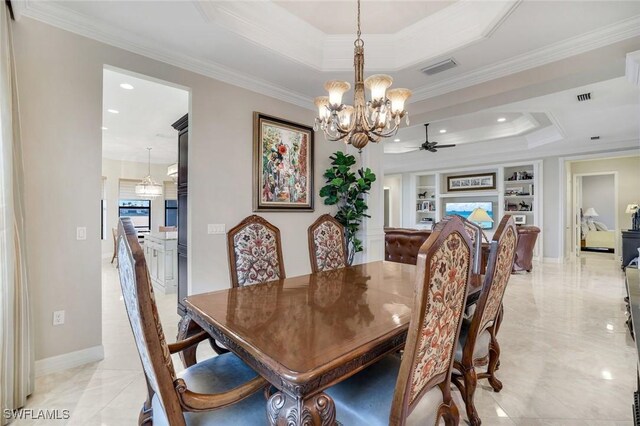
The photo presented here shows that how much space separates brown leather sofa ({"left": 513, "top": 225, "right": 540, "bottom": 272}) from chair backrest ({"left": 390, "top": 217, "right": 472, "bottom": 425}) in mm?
5555

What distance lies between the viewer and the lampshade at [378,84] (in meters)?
2.10

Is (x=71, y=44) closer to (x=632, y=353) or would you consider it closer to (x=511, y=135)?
(x=632, y=353)

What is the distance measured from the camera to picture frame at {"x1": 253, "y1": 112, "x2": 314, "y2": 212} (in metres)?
3.38

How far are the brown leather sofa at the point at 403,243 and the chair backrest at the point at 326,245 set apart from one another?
199 cm

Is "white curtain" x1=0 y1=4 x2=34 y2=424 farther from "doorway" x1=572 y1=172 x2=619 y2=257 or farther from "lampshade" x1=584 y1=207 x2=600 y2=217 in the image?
"lampshade" x1=584 y1=207 x2=600 y2=217

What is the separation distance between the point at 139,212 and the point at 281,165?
641 centimetres

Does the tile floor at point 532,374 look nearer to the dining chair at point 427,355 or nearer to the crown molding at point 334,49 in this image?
the dining chair at point 427,355

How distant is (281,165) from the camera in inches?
142

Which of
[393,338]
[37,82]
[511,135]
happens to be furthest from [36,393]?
[511,135]

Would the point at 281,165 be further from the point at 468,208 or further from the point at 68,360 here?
the point at 468,208

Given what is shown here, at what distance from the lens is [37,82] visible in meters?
2.16

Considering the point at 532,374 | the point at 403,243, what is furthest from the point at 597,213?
the point at 532,374

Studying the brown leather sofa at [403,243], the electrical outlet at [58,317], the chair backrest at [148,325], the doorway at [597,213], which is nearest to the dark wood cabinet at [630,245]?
the doorway at [597,213]

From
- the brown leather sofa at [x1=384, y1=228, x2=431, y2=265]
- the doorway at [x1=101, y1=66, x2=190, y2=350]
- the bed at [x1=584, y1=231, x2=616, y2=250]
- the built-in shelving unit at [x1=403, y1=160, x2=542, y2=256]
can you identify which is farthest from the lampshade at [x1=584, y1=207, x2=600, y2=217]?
the doorway at [x1=101, y1=66, x2=190, y2=350]
